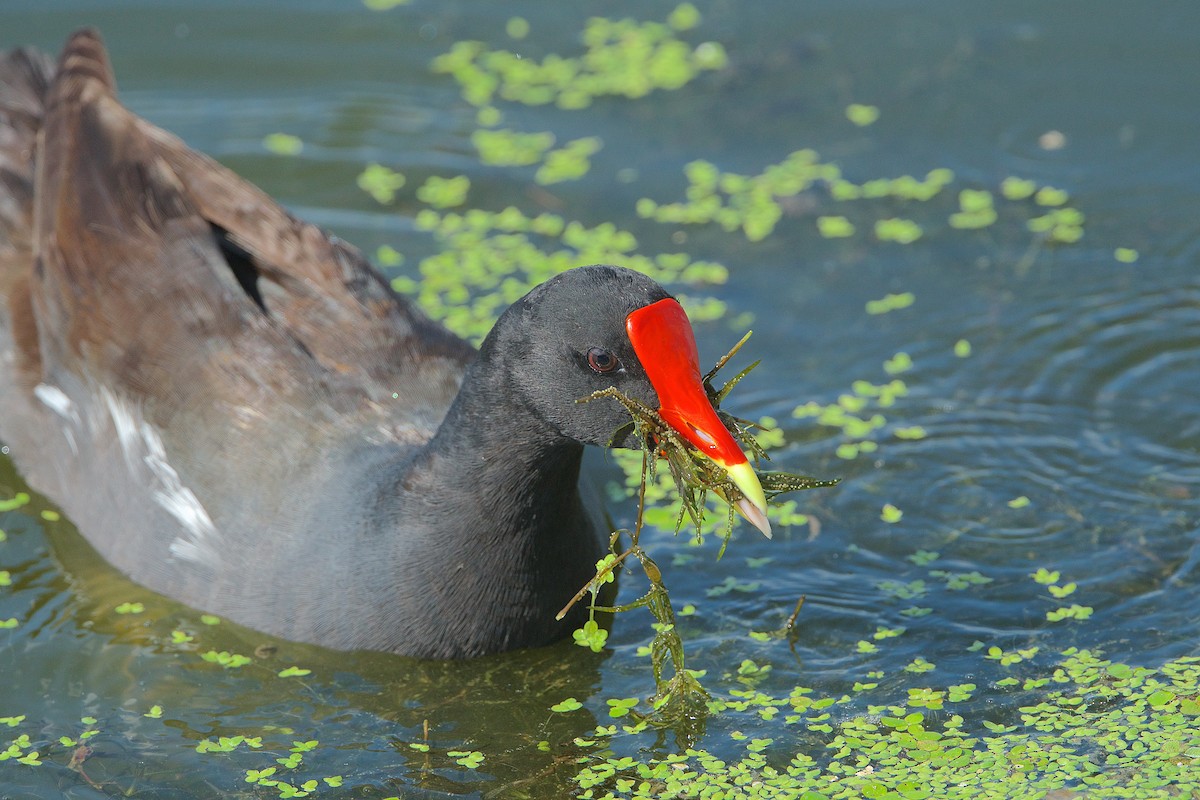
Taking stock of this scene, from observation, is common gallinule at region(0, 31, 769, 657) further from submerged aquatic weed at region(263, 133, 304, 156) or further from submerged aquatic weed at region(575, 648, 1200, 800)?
submerged aquatic weed at region(263, 133, 304, 156)

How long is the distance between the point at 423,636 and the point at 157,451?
1.14 metres

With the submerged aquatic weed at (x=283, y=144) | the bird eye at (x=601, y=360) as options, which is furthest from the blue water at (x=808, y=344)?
the bird eye at (x=601, y=360)

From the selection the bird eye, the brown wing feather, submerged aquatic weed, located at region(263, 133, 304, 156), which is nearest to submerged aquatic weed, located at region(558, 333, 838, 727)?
the bird eye

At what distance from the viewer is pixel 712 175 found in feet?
24.2

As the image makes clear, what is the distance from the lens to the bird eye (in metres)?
3.87

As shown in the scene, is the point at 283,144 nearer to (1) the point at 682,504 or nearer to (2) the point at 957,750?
(1) the point at 682,504

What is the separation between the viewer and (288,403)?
4809 millimetres

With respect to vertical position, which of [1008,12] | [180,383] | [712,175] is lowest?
[180,383]

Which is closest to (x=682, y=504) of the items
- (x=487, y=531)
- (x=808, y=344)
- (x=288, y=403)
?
(x=487, y=531)

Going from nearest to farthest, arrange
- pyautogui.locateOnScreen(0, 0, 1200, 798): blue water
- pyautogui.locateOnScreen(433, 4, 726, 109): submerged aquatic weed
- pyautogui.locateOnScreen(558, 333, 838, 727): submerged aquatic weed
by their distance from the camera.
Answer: pyautogui.locateOnScreen(558, 333, 838, 727): submerged aquatic weed, pyautogui.locateOnScreen(0, 0, 1200, 798): blue water, pyautogui.locateOnScreen(433, 4, 726, 109): submerged aquatic weed

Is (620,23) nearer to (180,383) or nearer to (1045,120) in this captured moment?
(1045,120)

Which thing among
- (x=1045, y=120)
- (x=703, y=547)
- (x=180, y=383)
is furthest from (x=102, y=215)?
(x=1045, y=120)

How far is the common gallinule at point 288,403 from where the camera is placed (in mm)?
4023

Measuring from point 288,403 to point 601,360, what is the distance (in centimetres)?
135
